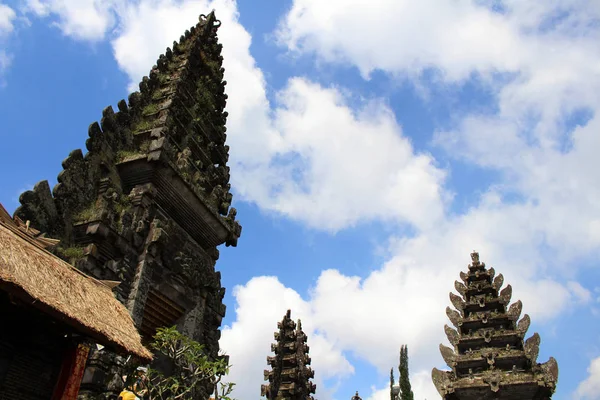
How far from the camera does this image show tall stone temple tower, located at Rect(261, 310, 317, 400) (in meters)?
17.1

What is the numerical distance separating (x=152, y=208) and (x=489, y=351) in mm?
15873

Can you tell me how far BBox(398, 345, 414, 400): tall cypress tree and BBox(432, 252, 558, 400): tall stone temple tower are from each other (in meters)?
12.3

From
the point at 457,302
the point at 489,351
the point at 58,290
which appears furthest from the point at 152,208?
the point at 457,302

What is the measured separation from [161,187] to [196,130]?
3088 mm

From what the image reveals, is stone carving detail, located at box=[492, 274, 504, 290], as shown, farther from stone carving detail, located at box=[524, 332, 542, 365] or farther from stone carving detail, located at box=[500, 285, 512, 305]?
stone carving detail, located at box=[524, 332, 542, 365]

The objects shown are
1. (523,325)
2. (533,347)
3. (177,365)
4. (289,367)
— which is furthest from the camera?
(523,325)

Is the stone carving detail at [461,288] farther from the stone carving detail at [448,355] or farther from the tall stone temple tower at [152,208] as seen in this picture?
the tall stone temple tower at [152,208]

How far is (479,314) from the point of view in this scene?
2159 cm

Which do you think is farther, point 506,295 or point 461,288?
point 461,288

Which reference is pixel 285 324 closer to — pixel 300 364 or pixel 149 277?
pixel 300 364

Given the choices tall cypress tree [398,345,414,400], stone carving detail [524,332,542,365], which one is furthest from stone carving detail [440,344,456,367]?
tall cypress tree [398,345,414,400]

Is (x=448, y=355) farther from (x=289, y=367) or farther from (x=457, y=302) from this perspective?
(x=289, y=367)

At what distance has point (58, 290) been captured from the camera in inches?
216

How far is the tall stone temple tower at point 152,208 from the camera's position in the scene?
8289 millimetres
